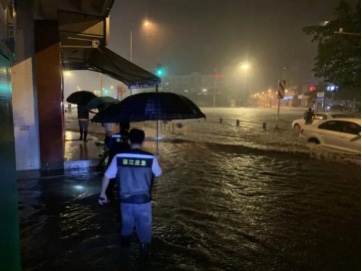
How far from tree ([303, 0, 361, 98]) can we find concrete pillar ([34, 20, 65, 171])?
15.2 m

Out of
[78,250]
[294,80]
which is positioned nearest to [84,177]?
[78,250]

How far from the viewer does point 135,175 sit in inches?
144

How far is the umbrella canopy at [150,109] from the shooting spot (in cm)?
511

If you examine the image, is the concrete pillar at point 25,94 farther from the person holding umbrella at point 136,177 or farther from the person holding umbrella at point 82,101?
the person holding umbrella at point 136,177

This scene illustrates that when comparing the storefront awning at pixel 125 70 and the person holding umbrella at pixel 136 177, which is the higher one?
the storefront awning at pixel 125 70

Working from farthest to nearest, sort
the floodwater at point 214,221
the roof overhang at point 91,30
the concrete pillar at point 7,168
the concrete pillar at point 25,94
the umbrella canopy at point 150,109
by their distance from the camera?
the roof overhang at point 91,30
the concrete pillar at point 25,94
the umbrella canopy at point 150,109
the floodwater at point 214,221
the concrete pillar at point 7,168

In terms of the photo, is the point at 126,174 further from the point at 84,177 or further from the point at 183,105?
the point at 84,177

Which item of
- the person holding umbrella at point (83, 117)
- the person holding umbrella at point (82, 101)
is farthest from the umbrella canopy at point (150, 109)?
the person holding umbrella at point (83, 117)

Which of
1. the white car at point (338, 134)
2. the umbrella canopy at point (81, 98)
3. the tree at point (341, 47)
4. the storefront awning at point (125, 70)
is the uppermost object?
the tree at point (341, 47)

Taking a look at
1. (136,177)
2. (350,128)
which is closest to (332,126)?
(350,128)

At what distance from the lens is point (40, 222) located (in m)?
5.27

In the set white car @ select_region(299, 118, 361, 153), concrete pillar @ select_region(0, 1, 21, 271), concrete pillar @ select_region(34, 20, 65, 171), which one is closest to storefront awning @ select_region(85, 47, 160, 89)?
concrete pillar @ select_region(34, 20, 65, 171)

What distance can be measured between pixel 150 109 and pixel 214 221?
7.40ft

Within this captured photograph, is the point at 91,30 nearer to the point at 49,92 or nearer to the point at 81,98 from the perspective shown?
the point at 81,98
